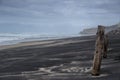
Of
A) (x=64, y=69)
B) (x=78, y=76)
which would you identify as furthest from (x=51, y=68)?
(x=78, y=76)

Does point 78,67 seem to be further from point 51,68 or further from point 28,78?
point 28,78

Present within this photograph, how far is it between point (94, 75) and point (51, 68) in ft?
18.4

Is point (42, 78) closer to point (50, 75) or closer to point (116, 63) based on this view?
point (50, 75)

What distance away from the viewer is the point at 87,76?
68.7 ft

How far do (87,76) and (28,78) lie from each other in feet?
13.1

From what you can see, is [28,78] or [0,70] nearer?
[28,78]

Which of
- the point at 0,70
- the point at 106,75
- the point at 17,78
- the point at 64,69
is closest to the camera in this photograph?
the point at 106,75

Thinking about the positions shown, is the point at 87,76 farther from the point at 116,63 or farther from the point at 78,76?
the point at 116,63

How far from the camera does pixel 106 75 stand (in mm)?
20734

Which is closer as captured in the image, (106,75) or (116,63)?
(106,75)

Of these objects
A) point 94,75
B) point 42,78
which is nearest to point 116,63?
point 94,75

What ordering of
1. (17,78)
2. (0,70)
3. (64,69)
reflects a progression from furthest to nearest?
(0,70) → (64,69) → (17,78)

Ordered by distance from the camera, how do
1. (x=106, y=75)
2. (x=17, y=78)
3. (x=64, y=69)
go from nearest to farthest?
(x=106, y=75)
(x=17, y=78)
(x=64, y=69)

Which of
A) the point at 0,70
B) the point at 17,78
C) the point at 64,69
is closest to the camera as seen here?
the point at 17,78
